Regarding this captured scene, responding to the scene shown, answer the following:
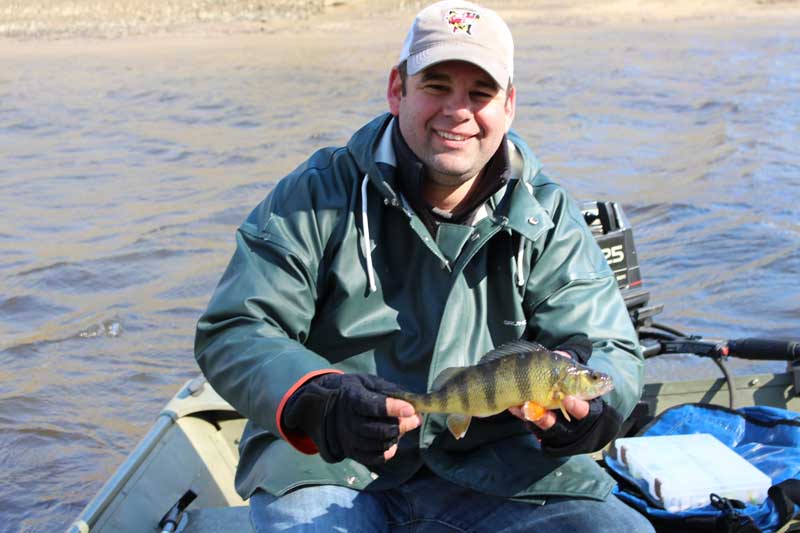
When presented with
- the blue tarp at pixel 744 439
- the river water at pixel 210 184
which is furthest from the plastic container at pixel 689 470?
the river water at pixel 210 184

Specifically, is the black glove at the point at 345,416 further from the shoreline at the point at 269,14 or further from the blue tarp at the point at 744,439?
the shoreline at the point at 269,14

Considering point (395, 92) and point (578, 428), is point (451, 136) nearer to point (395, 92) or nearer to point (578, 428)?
point (395, 92)

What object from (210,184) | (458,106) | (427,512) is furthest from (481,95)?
(210,184)

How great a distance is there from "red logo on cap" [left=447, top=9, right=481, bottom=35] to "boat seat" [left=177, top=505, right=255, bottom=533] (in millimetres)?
1934

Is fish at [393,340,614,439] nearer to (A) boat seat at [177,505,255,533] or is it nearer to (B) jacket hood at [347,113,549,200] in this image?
(B) jacket hood at [347,113,549,200]

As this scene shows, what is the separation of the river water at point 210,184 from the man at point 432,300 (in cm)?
319

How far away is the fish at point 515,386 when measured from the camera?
286 centimetres

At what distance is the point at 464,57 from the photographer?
3188 mm

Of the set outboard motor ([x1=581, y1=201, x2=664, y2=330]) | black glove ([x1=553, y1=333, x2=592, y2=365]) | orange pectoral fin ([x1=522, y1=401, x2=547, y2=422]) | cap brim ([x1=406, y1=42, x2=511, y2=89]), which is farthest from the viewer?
outboard motor ([x1=581, y1=201, x2=664, y2=330])

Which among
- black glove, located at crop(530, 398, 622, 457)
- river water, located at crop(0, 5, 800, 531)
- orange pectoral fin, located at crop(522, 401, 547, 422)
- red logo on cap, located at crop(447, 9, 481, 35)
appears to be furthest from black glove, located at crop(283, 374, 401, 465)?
river water, located at crop(0, 5, 800, 531)

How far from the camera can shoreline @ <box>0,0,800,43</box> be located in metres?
32.2

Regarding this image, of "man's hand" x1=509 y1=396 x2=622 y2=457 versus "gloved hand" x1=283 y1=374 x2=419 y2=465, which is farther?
"man's hand" x1=509 y1=396 x2=622 y2=457

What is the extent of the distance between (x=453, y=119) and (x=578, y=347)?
0.79 m

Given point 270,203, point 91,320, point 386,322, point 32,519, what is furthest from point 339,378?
point 91,320
